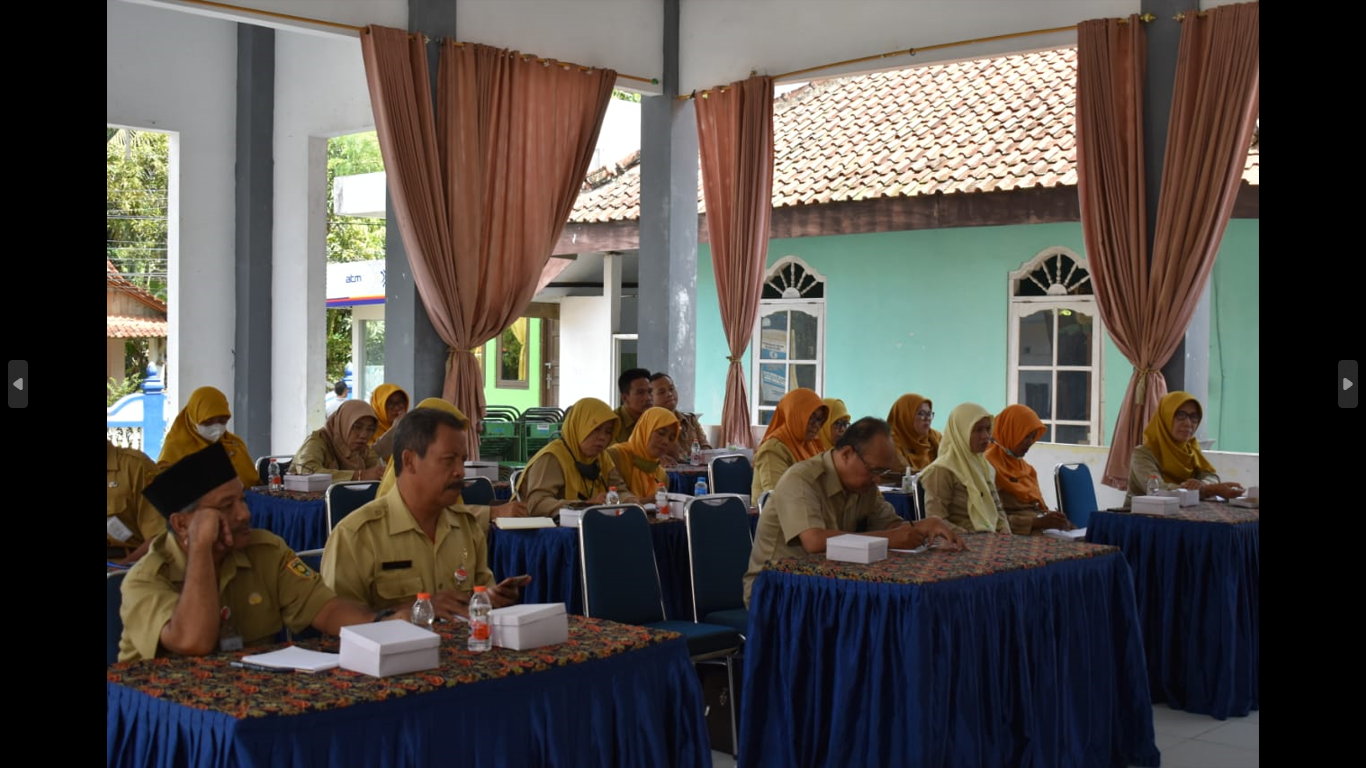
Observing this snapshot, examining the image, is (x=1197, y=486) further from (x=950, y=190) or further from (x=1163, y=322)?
(x=950, y=190)

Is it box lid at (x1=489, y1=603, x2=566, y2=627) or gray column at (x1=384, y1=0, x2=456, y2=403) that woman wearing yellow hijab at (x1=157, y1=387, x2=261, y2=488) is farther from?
box lid at (x1=489, y1=603, x2=566, y2=627)

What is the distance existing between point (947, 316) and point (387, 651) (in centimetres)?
1027

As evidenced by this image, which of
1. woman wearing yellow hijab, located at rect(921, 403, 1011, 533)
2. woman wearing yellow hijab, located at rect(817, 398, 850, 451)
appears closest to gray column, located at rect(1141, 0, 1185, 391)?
woman wearing yellow hijab, located at rect(817, 398, 850, 451)

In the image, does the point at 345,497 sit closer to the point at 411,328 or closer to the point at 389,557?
the point at 389,557

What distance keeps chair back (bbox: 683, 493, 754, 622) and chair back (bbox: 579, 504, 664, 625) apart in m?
0.28

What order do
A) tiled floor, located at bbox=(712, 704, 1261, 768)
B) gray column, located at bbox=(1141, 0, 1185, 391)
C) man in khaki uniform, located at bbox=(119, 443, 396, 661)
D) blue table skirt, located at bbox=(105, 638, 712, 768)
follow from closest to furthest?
1. blue table skirt, located at bbox=(105, 638, 712, 768)
2. man in khaki uniform, located at bbox=(119, 443, 396, 661)
3. tiled floor, located at bbox=(712, 704, 1261, 768)
4. gray column, located at bbox=(1141, 0, 1185, 391)

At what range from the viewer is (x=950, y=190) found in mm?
11328

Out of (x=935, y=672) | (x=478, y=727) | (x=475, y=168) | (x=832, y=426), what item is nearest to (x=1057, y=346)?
(x=832, y=426)


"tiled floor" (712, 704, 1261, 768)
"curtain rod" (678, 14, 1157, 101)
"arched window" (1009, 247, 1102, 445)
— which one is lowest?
"tiled floor" (712, 704, 1261, 768)

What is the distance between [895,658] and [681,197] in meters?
7.19

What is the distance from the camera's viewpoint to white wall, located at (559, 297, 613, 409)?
1748 cm

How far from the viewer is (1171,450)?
7234 millimetres

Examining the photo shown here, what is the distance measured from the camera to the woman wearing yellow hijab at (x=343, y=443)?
7590 mm
